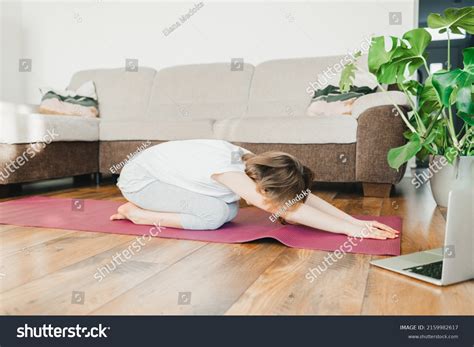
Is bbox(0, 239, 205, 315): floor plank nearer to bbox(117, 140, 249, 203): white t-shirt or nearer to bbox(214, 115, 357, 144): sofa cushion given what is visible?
bbox(117, 140, 249, 203): white t-shirt

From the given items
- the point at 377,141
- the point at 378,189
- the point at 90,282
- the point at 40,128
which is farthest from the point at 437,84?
the point at 40,128

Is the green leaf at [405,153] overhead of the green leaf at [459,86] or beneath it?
beneath

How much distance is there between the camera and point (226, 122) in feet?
10.0

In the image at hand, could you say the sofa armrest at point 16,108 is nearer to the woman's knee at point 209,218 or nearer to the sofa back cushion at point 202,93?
the sofa back cushion at point 202,93

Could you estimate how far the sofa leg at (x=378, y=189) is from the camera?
8.71 ft

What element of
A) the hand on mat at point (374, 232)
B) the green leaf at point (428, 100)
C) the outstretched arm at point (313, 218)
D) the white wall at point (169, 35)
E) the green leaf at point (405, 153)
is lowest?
the hand on mat at point (374, 232)

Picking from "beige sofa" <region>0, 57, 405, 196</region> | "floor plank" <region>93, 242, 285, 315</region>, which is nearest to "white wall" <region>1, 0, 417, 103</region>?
"beige sofa" <region>0, 57, 405, 196</region>

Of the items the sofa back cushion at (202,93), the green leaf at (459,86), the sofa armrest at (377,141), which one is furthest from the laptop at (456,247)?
the sofa back cushion at (202,93)

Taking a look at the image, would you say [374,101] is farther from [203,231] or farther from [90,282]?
[90,282]

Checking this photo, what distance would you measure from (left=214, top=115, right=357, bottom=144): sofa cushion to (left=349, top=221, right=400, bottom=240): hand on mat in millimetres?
1121

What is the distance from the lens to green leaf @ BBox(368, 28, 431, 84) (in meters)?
1.56

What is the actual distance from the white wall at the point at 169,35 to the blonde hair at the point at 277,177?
2546mm
